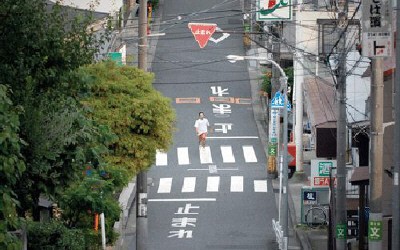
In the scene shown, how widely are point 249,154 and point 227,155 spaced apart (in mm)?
1003

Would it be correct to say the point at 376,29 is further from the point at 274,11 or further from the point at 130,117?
the point at 274,11

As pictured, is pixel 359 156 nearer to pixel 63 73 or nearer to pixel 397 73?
pixel 397 73

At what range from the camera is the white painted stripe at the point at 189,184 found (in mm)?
44062

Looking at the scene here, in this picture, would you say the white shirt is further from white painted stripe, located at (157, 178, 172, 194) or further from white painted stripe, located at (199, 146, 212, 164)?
white painted stripe, located at (157, 178, 172, 194)

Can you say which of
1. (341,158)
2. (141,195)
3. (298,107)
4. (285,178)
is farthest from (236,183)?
(341,158)

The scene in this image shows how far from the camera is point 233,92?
58.8 metres

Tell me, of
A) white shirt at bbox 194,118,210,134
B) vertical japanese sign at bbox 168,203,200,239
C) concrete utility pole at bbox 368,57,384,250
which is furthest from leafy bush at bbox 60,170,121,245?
white shirt at bbox 194,118,210,134

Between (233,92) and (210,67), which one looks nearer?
(233,92)

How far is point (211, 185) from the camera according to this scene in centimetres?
4466

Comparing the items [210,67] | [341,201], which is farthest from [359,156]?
[210,67]

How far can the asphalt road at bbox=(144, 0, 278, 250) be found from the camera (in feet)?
126

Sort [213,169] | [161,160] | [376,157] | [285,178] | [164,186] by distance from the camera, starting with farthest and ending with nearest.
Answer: [161,160] → [213,169] → [164,186] → [285,178] → [376,157]

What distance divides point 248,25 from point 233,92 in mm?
3289

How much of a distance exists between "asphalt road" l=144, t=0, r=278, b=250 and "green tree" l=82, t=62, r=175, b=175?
6924 mm
